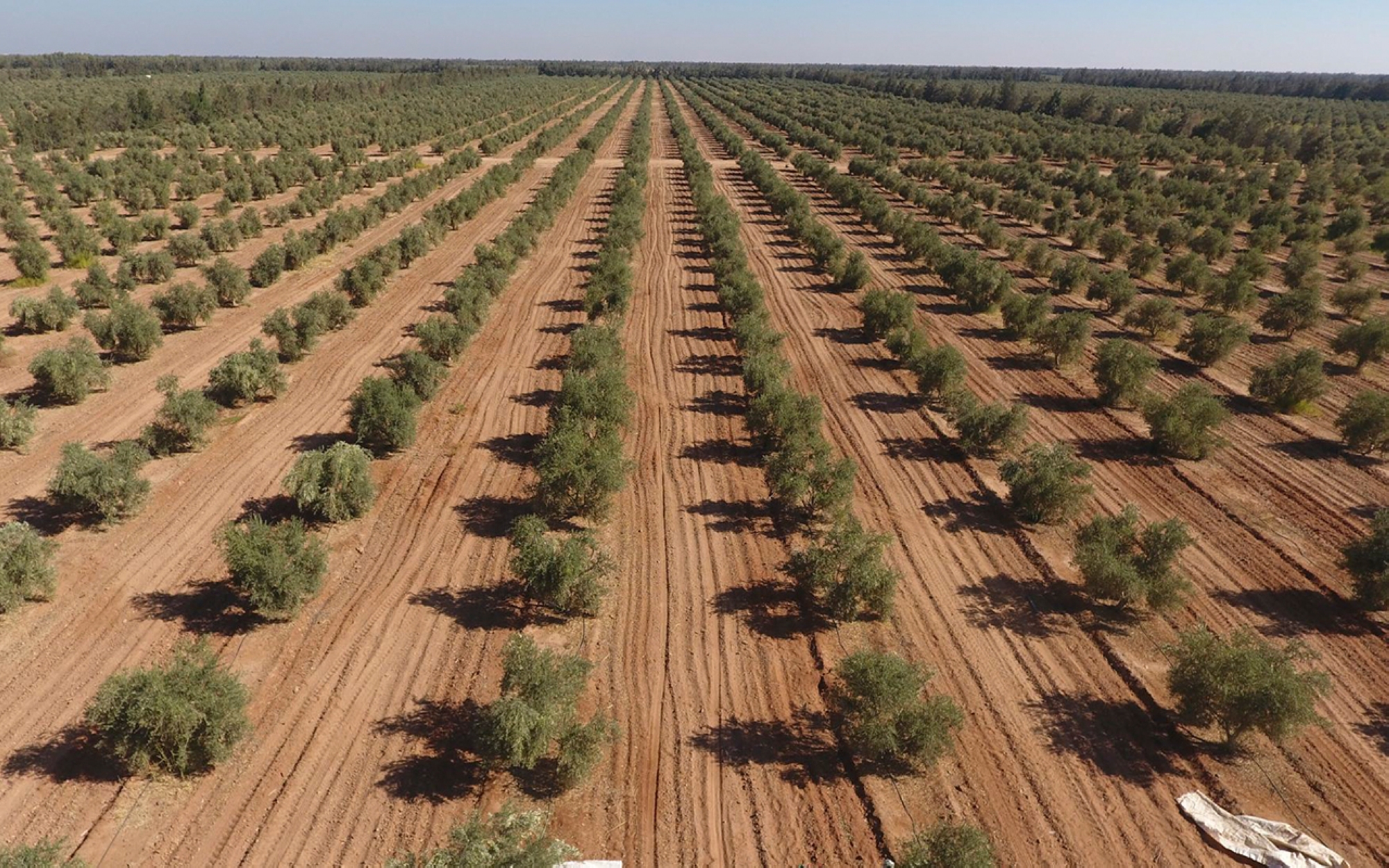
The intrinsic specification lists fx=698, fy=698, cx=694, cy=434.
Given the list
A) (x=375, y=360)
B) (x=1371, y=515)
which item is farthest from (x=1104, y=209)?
(x=375, y=360)

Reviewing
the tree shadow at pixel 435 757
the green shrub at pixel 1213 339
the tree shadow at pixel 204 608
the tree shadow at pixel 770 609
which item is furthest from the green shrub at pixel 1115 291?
the tree shadow at pixel 204 608

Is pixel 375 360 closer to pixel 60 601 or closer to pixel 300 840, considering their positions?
pixel 60 601

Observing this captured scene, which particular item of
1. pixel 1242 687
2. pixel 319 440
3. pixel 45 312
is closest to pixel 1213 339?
pixel 1242 687

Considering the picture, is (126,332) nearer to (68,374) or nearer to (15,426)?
(68,374)

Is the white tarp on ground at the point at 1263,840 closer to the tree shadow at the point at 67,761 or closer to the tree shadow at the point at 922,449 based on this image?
the tree shadow at the point at 922,449

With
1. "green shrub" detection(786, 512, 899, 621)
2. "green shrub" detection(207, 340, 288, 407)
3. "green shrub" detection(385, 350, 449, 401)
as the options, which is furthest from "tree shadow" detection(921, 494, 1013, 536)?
"green shrub" detection(207, 340, 288, 407)
